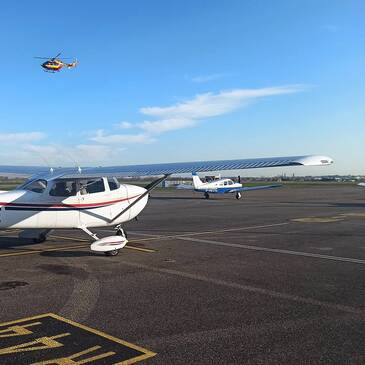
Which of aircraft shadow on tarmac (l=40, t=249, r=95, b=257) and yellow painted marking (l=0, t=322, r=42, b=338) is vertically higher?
yellow painted marking (l=0, t=322, r=42, b=338)

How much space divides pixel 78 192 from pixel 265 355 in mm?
6869

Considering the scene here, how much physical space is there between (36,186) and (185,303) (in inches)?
213

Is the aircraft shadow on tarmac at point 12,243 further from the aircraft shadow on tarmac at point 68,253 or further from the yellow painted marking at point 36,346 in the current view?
the yellow painted marking at point 36,346

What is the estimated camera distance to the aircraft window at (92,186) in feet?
32.9

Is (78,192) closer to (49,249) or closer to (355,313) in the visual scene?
(49,249)

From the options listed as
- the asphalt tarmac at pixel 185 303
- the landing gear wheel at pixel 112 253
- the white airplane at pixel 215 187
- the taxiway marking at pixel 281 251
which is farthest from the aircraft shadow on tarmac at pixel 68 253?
the white airplane at pixel 215 187

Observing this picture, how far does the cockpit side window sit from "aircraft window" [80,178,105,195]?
34.4 inches

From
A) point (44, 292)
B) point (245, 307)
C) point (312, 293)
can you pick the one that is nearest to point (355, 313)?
point (312, 293)

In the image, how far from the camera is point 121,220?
10570mm

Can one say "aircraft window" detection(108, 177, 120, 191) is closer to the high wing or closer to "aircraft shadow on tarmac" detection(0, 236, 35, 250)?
the high wing

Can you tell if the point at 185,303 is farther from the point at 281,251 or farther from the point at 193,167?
the point at 193,167

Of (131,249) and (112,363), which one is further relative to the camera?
(131,249)

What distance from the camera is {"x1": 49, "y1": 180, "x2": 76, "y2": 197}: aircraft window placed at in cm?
959

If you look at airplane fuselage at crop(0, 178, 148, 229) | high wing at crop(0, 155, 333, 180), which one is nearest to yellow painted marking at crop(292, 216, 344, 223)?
high wing at crop(0, 155, 333, 180)
